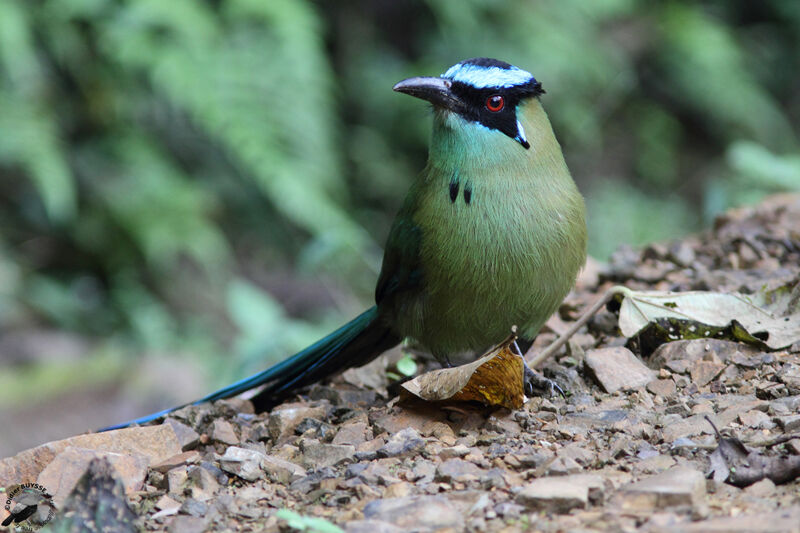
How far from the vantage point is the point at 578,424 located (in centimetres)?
271

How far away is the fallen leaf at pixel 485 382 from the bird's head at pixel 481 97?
0.92 meters

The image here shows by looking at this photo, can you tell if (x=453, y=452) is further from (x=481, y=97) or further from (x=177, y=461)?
→ (x=481, y=97)

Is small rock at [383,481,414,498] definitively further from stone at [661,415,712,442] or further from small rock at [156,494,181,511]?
stone at [661,415,712,442]

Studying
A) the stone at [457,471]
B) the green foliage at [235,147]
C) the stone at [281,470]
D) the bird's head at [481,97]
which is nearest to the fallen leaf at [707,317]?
the bird's head at [481,97]

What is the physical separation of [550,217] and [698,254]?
4.86ft

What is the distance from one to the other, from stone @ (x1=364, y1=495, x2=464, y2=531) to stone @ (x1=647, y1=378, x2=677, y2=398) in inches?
39.5

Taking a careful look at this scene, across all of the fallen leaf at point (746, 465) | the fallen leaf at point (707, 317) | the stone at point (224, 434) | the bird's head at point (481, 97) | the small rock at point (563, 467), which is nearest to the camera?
the fallen leaf at point (746, 465)

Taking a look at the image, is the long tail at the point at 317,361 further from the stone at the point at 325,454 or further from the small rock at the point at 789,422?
the small rock at the point at 789,422

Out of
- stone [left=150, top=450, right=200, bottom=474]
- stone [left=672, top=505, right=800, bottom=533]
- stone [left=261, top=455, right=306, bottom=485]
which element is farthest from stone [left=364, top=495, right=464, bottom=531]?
stone [left=150, top=450, right=200, bottom=474]

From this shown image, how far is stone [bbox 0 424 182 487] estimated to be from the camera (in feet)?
9.10

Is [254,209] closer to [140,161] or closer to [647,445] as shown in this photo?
[140,161]

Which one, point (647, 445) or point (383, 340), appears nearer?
point (647, 445)

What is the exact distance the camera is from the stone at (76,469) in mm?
2625

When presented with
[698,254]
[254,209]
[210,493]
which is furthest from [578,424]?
[254,209]
